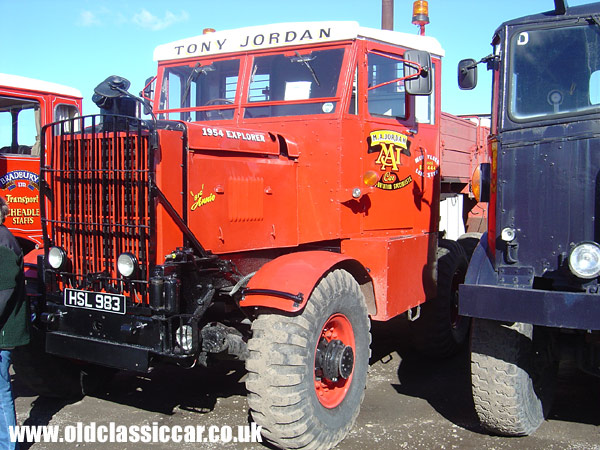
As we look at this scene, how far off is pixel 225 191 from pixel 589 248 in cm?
245

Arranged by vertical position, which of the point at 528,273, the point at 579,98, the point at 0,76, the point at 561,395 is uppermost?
the point at 0,76

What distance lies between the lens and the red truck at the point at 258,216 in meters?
3.88

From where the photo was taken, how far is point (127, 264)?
386 cm

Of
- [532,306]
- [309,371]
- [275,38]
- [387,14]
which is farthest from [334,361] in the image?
[387,14]

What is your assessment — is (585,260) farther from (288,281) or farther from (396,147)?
(396,147)

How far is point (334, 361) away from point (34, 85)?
19.7ft

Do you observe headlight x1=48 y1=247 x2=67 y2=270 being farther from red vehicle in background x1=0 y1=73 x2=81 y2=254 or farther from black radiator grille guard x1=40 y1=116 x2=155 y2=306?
red vehicle in background x1=0 y1=73 x2=81 y2=254

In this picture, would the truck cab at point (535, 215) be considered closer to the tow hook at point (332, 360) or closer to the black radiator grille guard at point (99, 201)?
the tow hook at point (332, 360)

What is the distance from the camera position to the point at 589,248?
12.2 feet

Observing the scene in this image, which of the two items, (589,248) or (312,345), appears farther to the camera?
(312,345)

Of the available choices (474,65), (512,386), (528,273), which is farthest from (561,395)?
(474,65)

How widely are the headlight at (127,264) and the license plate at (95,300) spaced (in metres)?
0.17

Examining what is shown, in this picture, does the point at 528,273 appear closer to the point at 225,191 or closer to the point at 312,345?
the point at 312,345

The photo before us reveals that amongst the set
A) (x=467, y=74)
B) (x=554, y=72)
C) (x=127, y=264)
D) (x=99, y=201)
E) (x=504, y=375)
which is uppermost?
(x=467, y=74)
